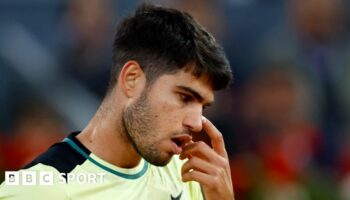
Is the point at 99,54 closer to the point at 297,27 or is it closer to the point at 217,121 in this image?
the point at 217,121

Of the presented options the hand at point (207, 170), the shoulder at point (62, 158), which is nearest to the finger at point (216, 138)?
the hand at point (207, 170)

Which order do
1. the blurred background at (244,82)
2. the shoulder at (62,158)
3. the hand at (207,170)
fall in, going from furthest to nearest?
1. the blurred background at (244,82)
2. the hand at (207,170)
3. the shoulder at (62,158)

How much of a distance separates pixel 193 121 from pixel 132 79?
326 mm

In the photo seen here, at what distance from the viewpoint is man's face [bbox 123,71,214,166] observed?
401cm

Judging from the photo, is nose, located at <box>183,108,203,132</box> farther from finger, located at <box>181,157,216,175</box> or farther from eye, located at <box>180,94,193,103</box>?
finger, located at <box>181,157,216,175</box>

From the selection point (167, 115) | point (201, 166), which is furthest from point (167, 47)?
point (201, 166)

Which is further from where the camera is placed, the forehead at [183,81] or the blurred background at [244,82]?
the blurred background at [244,82]

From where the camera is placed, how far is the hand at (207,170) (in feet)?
13.4

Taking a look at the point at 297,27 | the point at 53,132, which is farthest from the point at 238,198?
the point at 297,27

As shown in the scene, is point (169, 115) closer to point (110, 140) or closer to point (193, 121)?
point (193, 121)

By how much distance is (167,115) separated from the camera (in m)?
4.02

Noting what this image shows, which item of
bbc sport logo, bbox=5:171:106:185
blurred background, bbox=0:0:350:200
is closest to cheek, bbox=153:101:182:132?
bbc sport logo, bbox=5:171:106:185

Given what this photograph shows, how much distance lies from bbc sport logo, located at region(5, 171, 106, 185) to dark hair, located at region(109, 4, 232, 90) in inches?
18.4

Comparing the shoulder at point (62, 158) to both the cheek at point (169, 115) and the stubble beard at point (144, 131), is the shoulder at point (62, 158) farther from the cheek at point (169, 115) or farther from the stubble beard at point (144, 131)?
the cheek at point (169, 115)
